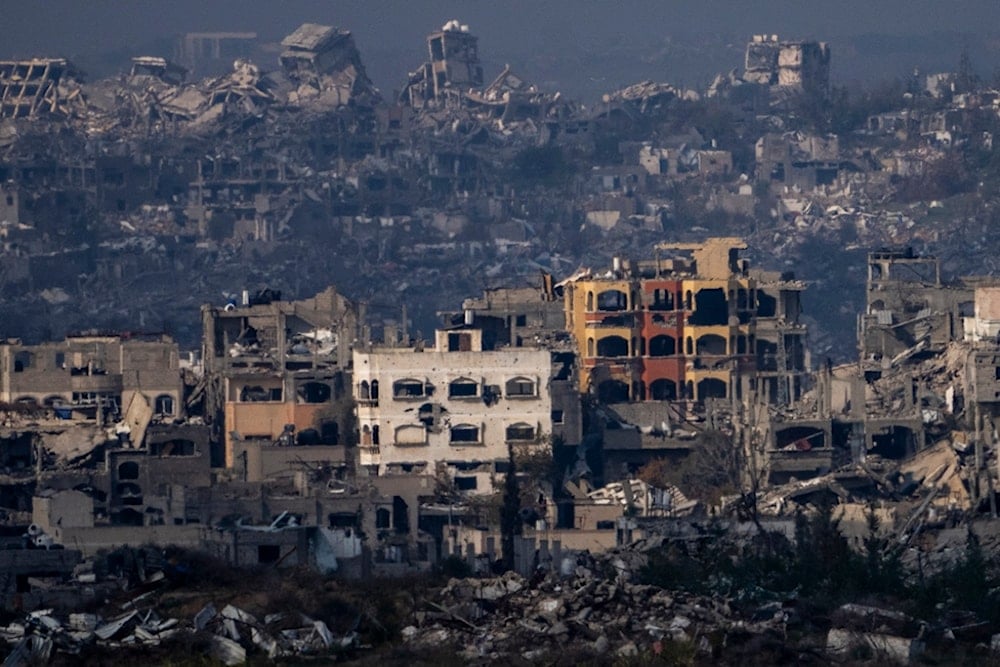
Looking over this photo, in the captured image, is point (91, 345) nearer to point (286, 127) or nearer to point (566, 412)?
point (566, 412)

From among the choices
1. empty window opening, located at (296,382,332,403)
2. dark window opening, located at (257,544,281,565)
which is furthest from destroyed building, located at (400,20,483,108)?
dark window opening, located at (257,544,281,565)

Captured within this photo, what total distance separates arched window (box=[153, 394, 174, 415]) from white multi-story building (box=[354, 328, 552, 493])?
632cm

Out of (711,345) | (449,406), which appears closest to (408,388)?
(449,406)

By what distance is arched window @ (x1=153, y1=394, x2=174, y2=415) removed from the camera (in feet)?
190

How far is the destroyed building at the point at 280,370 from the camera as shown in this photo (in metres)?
54.2

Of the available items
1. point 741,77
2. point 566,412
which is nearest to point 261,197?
point 741,77

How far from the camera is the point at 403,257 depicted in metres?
95.9

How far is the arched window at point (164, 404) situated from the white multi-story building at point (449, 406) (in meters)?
6.32

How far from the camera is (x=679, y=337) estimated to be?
6019 centimetres


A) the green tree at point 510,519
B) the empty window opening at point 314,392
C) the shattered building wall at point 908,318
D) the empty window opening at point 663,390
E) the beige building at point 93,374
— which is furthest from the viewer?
the empty window opening at point 663,390

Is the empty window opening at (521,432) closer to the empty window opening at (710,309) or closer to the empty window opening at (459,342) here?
the empty window opening at (459,342)

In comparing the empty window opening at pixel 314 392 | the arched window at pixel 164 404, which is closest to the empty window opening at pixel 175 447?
the empty window opening at pixel 314 392

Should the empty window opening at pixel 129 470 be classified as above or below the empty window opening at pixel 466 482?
above

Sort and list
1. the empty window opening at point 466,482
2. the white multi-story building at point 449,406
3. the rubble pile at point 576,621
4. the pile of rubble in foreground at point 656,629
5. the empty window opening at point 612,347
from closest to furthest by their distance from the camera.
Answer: the pile of rubble in foreground at point 656,629 < the rubble pile at point 576,621 < the empty window opening at point 466,482 < the white multi-story building at point 449,406 < the empty window opening at point 612,347
